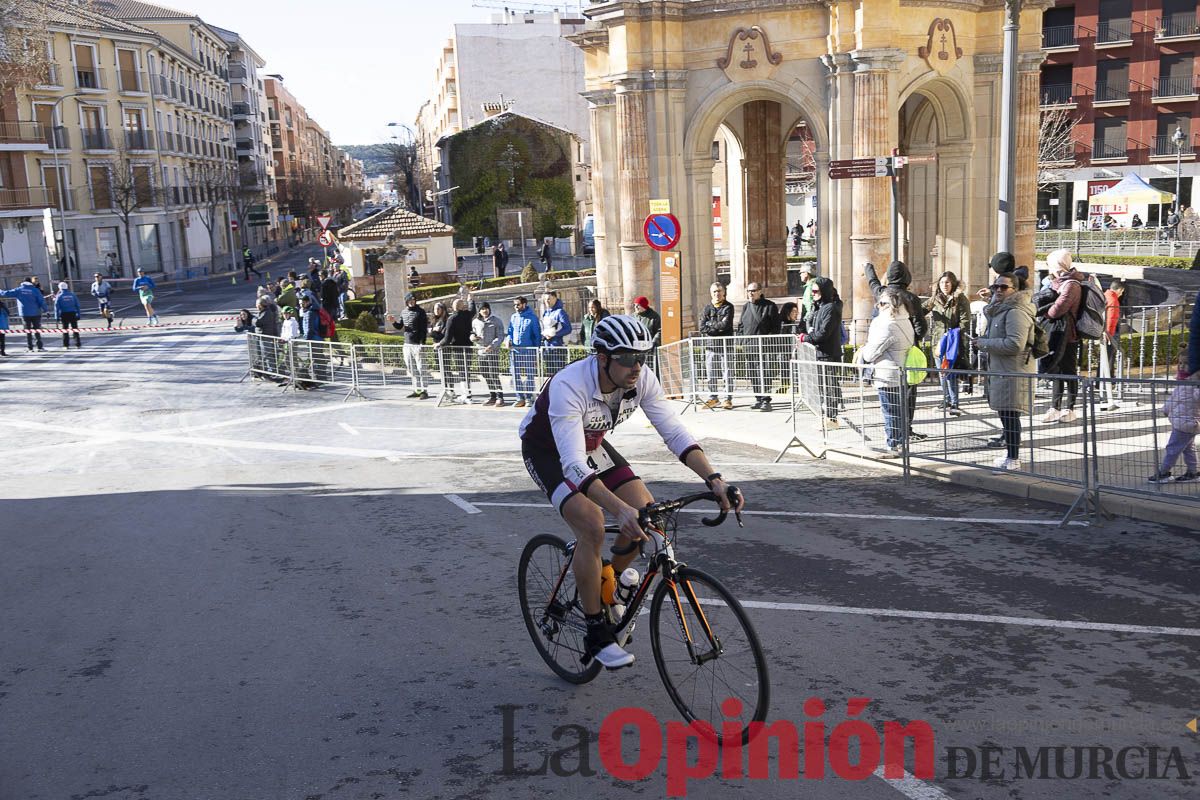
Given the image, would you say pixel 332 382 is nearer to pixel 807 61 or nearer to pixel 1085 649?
pixel 807 61

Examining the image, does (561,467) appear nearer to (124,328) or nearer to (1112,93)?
(124,328)

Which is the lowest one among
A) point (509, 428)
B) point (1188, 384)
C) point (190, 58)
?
point (509, 428)

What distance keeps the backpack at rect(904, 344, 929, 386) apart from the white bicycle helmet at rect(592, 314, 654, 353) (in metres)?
5.83

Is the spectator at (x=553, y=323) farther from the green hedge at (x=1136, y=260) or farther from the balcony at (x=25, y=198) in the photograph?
the balcony at (x=25, y=198)

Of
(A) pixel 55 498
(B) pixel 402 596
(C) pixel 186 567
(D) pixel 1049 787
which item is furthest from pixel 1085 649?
(A) pixel 55 498

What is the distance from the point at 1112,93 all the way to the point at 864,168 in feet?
174

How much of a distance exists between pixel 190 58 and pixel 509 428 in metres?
75.1

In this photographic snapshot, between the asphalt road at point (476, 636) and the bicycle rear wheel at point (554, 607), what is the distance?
0.42ft

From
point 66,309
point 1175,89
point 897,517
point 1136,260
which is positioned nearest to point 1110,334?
point 897,517

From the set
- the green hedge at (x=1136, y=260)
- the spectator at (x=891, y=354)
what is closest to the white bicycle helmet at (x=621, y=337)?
the spectator at (x=891, y=354)

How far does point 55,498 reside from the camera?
11.8 meters

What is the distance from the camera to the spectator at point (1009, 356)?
1003 centimetres

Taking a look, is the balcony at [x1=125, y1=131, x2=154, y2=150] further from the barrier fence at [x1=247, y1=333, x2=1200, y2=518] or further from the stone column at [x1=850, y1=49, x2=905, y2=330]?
the stone column at [x1=850, y1=49, x2=905, y2=330]

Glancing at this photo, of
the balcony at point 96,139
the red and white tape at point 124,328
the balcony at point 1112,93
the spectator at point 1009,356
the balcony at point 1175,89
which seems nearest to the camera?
the spectator at point 1009,356
